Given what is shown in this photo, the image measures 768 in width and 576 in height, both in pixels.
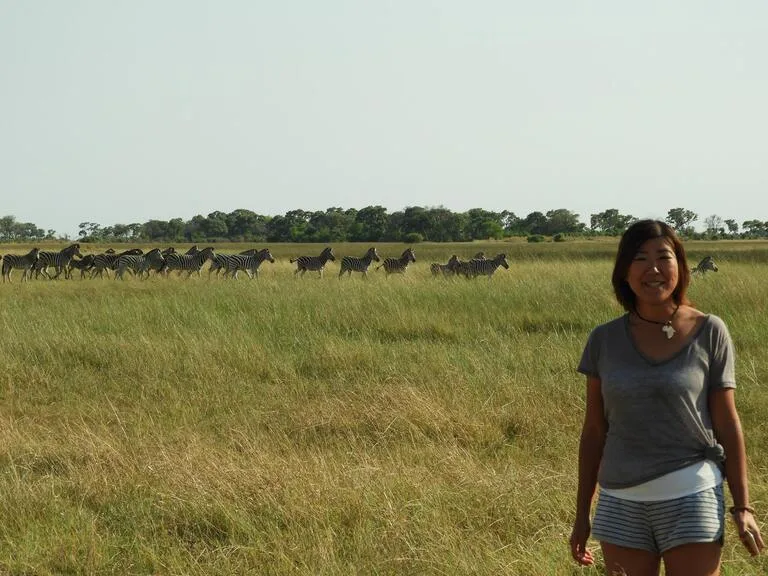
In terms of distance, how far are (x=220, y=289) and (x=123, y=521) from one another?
40.0 feet

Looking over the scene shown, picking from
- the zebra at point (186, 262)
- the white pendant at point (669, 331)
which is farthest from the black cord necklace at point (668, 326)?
the zebra at point (186, 262)

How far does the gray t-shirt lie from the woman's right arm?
0.11 metres

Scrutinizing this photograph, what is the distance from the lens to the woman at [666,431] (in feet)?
8.43

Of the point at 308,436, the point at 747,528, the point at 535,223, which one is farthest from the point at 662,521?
the point at 535,223

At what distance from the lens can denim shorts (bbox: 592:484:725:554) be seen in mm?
2516

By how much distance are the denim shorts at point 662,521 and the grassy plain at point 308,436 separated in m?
1.19

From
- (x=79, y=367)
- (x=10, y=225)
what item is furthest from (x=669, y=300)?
(x=10, y=225)

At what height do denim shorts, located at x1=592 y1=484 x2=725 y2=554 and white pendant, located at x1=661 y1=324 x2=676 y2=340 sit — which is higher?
white pendant, located at x1=661 y1=324 x2=676 y2=340

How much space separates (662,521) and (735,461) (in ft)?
0.90

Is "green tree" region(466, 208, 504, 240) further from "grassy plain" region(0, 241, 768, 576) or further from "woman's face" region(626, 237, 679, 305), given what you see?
"woman's face" region(626, 237, 679, 305)

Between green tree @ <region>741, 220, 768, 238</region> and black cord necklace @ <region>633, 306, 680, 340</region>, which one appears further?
green tree @ <region>741, 220, 768, 238</region>

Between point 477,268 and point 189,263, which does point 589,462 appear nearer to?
point 477,268

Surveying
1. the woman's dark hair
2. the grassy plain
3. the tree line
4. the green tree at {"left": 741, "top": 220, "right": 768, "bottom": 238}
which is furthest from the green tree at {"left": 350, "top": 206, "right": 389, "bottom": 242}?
the woman's dark hair

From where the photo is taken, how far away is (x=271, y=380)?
869 cm
